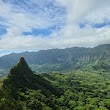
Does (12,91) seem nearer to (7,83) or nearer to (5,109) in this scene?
(7,83)

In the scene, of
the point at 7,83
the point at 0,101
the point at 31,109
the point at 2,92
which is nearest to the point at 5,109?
the point at 0,101

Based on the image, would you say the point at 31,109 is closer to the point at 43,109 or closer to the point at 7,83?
the point at 43,109

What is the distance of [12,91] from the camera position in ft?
647

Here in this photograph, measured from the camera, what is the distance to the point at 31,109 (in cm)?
18525

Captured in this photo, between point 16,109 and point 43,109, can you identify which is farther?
point 43,109

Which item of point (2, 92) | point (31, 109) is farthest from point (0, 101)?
point (31, 109)

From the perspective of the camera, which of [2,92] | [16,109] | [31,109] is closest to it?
[16,109]

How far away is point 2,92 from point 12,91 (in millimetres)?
30216

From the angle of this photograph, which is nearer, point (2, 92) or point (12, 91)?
point (2, 92)

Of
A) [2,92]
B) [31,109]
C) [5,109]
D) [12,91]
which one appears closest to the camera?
[5,109]

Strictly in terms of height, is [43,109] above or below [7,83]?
below

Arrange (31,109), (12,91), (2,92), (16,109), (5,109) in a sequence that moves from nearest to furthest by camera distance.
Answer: (5,109), (16,109), (2,92), (31,109), (12,91)

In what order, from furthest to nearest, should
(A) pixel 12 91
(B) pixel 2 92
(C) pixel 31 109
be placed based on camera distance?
1. (A) pixel 12 91
2. (C) pixel 31 109
3. (B) pixel 2 92

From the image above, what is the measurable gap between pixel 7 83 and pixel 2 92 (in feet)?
108
